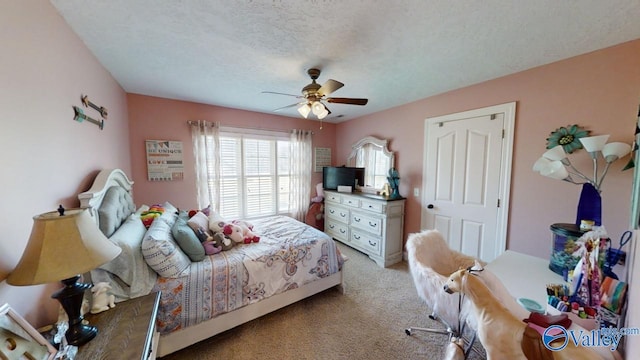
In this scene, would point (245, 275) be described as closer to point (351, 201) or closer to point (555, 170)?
point (351, 201)

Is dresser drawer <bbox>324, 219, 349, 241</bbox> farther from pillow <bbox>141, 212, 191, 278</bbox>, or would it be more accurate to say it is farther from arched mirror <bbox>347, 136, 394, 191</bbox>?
pillow <bbox>141, 212, 191, 278</bbox>

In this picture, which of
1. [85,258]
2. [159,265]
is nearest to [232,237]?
[159,265]

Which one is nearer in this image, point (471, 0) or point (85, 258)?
point (85, 258)

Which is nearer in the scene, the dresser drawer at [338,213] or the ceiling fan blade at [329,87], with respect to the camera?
the ceiling fan blade at [329,87]

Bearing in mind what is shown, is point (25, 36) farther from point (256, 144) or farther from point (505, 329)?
point (256, 144)

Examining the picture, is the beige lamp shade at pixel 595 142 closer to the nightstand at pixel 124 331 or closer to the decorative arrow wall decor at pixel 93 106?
the nightstand at pixel 124 331

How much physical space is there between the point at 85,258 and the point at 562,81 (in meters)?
3.54

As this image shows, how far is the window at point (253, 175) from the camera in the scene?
11.9ft

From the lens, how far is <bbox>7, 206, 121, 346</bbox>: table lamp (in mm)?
805

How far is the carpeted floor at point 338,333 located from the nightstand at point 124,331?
0.68 meters

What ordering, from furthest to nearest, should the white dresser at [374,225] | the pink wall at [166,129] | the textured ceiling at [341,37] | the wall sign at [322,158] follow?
1. the wall sign at [322,158]
2. the white dresser at [374,225]
3. the pink wall at [166,129]
4. the textured ceiling at [341,37]

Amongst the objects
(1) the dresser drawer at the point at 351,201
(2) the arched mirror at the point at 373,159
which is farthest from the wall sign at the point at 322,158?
(1) the dresser drawer at the point at 351,201

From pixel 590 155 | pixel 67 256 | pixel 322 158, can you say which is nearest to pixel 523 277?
pixel 590 155

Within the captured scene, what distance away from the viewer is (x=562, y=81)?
6.25ft
